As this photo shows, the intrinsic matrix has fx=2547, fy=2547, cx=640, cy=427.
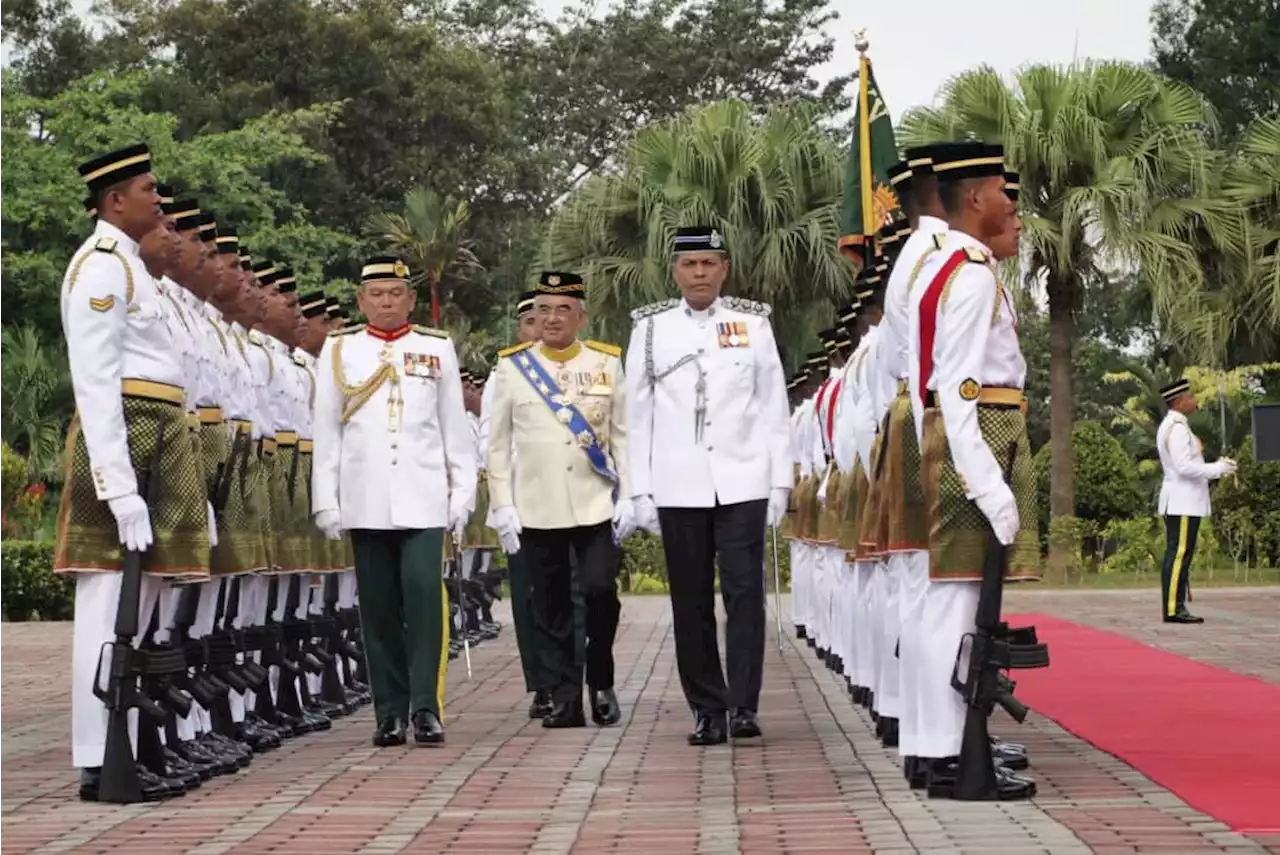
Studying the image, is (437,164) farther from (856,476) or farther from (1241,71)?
(856,476)

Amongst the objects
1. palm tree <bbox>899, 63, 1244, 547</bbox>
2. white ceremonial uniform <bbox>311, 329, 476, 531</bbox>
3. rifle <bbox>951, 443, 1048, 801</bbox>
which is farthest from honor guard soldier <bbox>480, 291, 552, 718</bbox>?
palm tree <bbox>899, 63, 1244, 547</bbox>

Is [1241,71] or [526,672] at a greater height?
[1241,71]

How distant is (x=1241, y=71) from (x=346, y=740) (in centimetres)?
4313

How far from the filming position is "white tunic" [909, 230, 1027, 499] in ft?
26.1

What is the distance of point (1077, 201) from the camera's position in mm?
28344

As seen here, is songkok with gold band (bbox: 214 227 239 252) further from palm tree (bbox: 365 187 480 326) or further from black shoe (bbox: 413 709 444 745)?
palm tree (bbox: 365 187 480 326)

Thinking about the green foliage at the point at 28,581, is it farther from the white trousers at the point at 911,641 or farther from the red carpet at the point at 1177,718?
the white trousers at the point at 911,641

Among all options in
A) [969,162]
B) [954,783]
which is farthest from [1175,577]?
[954,783]

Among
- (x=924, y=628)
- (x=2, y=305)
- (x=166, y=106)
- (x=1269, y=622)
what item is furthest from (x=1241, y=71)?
(x=924, y=628)

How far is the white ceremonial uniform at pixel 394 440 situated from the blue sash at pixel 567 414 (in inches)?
27.3

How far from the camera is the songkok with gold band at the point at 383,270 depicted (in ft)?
37.5

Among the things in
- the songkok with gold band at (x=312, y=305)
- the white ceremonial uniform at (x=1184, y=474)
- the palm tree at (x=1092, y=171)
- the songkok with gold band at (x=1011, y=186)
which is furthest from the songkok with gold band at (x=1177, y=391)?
the songkok with gold band at (x=1011, y=186)

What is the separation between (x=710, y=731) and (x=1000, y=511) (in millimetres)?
2898

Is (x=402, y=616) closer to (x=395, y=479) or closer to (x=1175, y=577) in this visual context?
(x=395, y=479)
